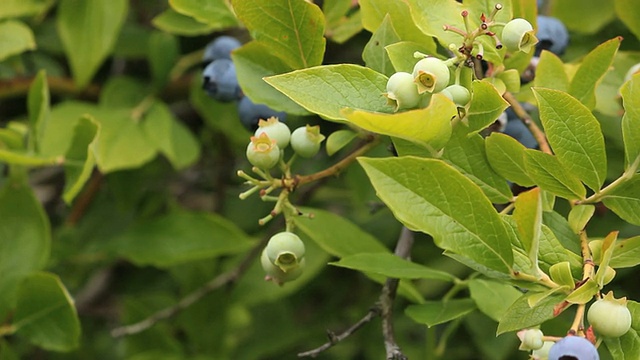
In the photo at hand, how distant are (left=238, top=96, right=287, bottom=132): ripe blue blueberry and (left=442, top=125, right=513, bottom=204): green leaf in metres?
0.32

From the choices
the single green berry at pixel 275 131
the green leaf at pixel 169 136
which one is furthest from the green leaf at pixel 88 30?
the single green berry at pixel 275 131

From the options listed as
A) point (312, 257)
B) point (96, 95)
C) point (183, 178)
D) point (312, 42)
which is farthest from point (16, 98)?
point (312, 42)

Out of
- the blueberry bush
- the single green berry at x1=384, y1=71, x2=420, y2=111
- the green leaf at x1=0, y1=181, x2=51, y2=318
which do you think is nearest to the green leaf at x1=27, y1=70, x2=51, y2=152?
the blueberry bush

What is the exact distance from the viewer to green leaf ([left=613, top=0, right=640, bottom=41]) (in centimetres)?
115

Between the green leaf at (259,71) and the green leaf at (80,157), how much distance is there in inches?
10.4

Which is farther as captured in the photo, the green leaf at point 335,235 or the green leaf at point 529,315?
the green leaf at point 335,235

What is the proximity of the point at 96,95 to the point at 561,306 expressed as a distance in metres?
1.21

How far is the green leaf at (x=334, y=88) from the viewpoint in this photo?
2.38 ft

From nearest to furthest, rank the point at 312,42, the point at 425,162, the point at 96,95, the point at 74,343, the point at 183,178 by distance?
1. the point at 425,162
2. the point at 312,42
3. the point at 74,343
4. the point at 96,95
5. the point at 183,178

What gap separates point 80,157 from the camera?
1.19 metres

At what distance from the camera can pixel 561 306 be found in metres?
0.71

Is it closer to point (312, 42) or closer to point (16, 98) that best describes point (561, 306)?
point (312, 42)

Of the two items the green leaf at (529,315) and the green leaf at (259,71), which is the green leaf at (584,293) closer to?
the green leaf at (529,315)

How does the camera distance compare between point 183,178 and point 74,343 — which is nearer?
point 74,343
